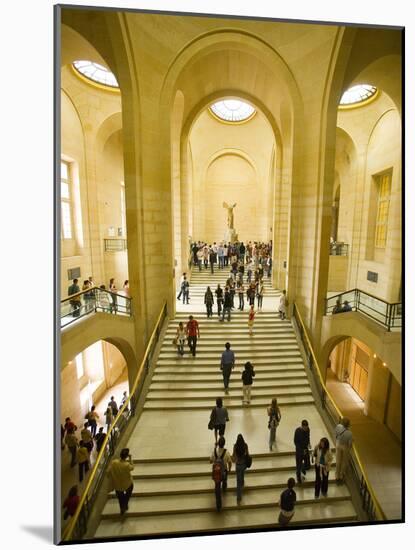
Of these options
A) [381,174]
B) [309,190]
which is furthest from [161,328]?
[381,174]

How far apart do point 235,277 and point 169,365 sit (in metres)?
5.27

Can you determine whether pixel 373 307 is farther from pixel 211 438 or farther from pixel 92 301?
pixel 92 301

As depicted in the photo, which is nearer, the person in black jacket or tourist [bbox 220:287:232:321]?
the person in black jacket

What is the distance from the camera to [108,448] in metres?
5.93

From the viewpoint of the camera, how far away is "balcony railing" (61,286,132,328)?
580 centimetres

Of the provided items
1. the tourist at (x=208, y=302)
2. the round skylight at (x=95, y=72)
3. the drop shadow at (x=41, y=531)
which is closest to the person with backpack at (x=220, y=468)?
the drop shadow at (x=41, y=531)

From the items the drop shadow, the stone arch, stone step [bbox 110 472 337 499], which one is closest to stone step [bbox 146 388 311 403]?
stone step [bbox 110 472 337 499]

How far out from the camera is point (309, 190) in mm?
9102

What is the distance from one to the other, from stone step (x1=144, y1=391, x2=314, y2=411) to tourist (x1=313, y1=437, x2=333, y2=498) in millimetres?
1733

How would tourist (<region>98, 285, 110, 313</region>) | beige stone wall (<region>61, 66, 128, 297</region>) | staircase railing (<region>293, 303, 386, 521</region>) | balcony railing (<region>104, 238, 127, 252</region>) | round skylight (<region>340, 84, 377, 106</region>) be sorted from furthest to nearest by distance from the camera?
balcony railing (<region>104, 238, 127, 252</region>) → round skylight (<region>340, 84, 377, 106</region>) → beige stone wall (<region>61, 66, 128, 297</region>) → tourist (<region>98, 285, 110, 313</region>) → staircase railing (<region>293, 303, 386, 521</region>)

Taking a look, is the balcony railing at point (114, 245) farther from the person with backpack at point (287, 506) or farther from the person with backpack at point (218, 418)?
the person with backpack at point (287, 506)

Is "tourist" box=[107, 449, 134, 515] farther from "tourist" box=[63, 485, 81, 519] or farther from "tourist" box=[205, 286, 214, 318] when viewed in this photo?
"tourist" box=[205, 286, 214, 318]

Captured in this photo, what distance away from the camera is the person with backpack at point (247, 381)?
6.82m

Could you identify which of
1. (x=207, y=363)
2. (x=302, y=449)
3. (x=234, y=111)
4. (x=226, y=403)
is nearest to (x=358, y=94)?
(x=234, y=111)
